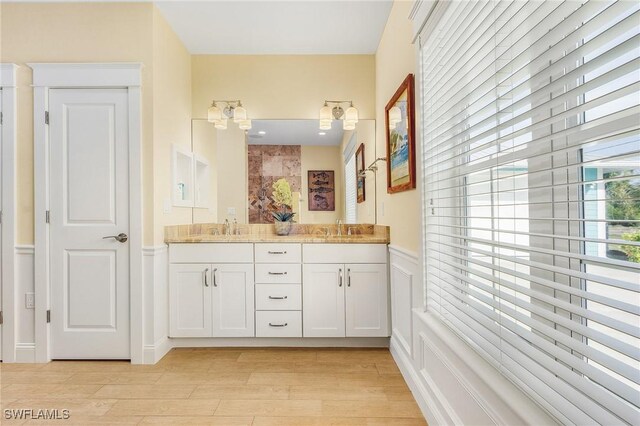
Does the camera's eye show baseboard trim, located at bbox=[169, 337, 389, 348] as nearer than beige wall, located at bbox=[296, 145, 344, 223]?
Yes

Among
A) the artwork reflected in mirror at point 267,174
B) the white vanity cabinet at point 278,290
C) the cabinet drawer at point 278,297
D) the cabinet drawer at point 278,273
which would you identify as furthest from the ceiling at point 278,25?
the cabinet drawer at point 278,297

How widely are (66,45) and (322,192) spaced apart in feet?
7.45

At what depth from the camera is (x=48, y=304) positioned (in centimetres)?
238

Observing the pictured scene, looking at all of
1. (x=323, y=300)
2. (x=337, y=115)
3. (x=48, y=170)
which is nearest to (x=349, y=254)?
(x=323, y=300)

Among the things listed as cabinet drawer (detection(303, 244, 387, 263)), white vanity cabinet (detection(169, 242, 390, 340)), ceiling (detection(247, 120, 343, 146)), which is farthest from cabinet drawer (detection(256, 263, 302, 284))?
ceiling (detection(247, 120, 343, 146))

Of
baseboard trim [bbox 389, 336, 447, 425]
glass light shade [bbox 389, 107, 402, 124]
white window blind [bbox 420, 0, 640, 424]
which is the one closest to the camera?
A: white window blind [bbox 420, 0, 640, 424]

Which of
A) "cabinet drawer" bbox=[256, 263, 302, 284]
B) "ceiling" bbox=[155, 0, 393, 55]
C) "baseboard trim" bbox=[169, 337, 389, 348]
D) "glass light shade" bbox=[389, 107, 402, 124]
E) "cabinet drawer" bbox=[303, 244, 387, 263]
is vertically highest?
"ceiling" bbox=[155, 0, 393, 55]

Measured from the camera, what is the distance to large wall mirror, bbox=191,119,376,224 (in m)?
3.07

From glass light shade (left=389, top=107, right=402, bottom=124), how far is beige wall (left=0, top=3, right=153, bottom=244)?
1.74 metres

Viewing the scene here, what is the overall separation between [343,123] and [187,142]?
145cm

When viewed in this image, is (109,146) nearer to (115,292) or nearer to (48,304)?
(115,292)

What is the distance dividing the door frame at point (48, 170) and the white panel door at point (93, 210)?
4 cm

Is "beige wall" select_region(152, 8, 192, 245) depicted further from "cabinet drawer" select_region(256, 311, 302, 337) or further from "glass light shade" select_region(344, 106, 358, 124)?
A: "glass light shade" select_region(344, 106, 358, 124)

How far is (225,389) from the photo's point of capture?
2.01 meters
